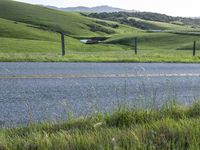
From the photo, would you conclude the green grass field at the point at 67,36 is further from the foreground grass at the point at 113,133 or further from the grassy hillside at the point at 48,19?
the foreground grass at the point at 113,133

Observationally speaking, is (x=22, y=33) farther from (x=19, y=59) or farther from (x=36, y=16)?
(x=19, y=59)

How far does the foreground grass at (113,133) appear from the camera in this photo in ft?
15.5

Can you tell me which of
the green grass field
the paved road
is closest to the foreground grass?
the paved road

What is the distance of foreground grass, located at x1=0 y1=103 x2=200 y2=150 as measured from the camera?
472 cm

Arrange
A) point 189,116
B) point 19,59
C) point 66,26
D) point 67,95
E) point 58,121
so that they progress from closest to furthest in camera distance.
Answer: point 58,121 < point 189,116 < point 67,95 < point 19,59 < point 66,26

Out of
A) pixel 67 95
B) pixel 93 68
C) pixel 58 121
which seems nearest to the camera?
pixel 58 121

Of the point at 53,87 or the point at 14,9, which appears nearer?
the point at 53,87

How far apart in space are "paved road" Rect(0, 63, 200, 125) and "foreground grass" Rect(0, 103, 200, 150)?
40cm

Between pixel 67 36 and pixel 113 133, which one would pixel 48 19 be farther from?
pixel 113 133

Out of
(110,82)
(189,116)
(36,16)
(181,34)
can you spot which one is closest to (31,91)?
(110,82)

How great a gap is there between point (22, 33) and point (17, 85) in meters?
61.7

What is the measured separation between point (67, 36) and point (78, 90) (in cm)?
7328

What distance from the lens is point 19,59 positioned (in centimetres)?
1568

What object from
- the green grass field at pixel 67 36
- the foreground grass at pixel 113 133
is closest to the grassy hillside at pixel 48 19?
the green grass field at pixel 67 36
